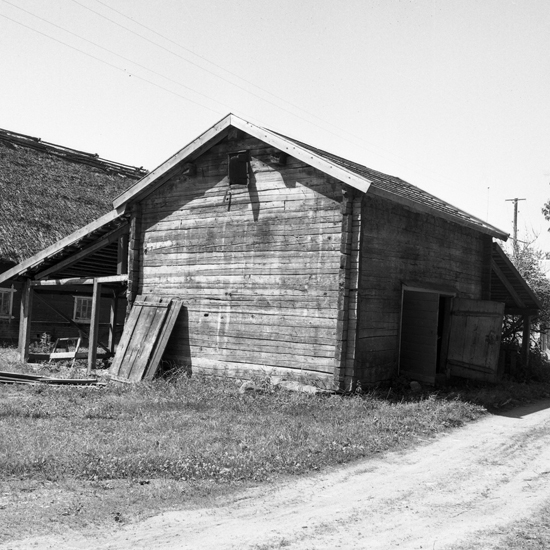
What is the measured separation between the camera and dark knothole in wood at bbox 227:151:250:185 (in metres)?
13.4

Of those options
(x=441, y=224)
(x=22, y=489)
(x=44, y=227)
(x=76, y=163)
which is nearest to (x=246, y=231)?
(x=441, y=224)

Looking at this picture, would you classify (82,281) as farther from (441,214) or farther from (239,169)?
(441,214)

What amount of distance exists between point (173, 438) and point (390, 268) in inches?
245

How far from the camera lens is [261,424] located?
9.41 metres

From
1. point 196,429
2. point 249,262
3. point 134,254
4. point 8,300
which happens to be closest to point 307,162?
point 249,262

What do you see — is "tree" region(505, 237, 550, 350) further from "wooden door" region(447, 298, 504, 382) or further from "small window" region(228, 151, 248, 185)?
"small window" region(228, 151, 248, 185)

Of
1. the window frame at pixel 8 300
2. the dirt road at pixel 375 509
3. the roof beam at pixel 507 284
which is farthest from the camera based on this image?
the window frame at pixel 8 300

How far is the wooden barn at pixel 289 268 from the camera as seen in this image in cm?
1195

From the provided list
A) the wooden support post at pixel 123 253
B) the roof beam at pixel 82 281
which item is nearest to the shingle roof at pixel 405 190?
the wooden support post at pixel 123 253

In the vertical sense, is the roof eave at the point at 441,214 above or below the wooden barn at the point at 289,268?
above

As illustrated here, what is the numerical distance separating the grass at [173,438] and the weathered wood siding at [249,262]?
808 millimetres

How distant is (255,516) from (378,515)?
111 cm

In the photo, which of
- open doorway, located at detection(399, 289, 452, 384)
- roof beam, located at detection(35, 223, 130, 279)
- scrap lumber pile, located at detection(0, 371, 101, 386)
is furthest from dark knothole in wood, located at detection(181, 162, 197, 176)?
open doorway, located at detection(399, 289, 452, 384)

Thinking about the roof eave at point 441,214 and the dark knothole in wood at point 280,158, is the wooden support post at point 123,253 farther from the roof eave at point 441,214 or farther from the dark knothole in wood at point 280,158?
the roof eave at point 441,214
